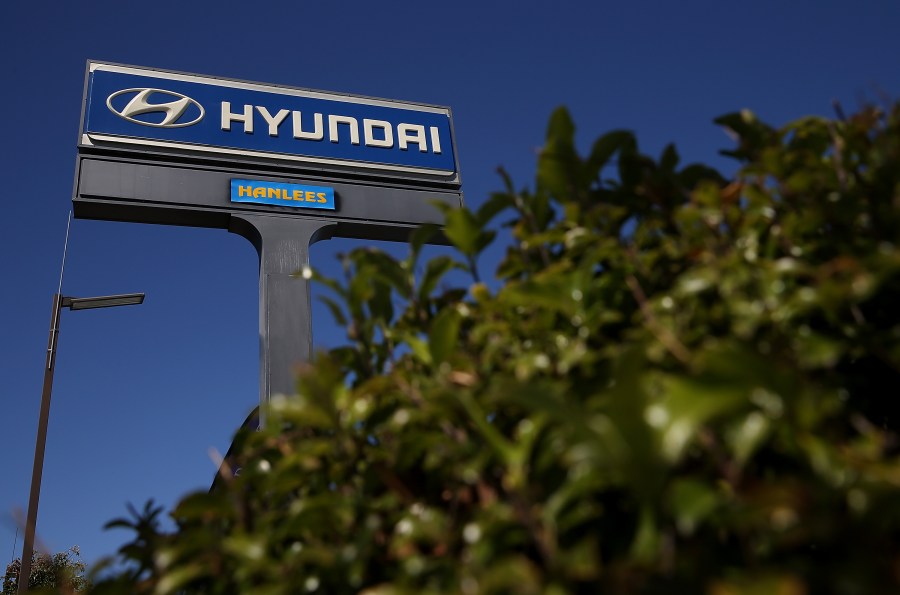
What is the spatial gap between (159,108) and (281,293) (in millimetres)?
2084

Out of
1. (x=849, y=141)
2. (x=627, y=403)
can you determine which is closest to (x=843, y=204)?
(x=849, y=141)

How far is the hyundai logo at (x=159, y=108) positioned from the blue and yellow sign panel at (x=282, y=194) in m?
0.78

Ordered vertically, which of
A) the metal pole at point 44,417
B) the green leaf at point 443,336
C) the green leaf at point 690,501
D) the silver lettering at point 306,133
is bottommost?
the green leaf at point 690,501

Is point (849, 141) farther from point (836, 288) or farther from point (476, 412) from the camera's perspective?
point (476, 412)

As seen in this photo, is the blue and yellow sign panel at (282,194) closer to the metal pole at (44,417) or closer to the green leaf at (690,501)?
the metal pole at (44,417)

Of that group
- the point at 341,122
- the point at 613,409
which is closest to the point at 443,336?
the point at 613,409

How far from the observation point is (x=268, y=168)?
623 centimetres

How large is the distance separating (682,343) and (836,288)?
0.69 feet

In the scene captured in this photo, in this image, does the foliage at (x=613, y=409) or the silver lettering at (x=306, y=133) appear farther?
the silver lettering at (x=306, y=133)

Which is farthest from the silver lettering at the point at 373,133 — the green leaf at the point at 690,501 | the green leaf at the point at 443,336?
the green leaf at the point at 690,501

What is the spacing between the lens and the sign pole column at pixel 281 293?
5332 mm

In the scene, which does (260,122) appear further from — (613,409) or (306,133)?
(613,409)

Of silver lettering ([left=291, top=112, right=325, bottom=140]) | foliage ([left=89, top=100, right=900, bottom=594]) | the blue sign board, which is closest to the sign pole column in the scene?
the blue sign board

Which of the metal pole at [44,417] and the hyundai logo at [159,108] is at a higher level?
the hyundai logo at [159,108]
